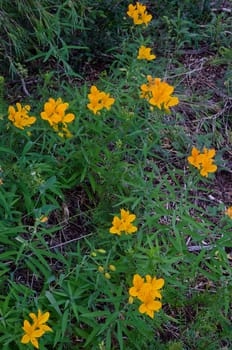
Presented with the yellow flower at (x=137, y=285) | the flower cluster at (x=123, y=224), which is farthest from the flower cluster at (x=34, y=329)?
the flower cluster at (x=123, y=224)

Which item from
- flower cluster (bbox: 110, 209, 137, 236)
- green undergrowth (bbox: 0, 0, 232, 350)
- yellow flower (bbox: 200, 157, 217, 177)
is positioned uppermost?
yellow flower (bbox: 200, 157, 217, 177)

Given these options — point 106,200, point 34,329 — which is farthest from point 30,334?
point 106,200

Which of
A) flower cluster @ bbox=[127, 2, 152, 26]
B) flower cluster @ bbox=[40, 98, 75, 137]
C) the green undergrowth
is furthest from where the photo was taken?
flower cluster @ bbox=[127, 2, 152, 26]

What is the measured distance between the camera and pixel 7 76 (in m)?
3.36

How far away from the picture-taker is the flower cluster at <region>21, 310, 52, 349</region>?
181 centimetres

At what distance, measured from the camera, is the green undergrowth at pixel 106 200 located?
2088mm

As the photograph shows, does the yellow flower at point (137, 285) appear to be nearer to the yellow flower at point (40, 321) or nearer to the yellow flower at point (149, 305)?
the yellow flower at point (149, 305)

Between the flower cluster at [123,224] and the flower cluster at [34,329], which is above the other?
the flower cluster at [123,224]

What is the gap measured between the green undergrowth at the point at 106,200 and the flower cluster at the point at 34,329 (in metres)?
0.10

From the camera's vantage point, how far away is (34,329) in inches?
72.4

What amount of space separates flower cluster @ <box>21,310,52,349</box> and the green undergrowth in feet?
0.32

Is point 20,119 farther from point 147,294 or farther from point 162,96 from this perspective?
point 147,294

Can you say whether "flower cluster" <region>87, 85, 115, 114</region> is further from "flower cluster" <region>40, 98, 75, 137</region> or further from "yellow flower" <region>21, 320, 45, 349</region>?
"yellow flower" <region>21, 320, 45, 349</region>

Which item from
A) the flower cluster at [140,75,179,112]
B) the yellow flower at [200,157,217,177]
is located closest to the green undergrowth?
the yellow flower at [200,157,217,177]
